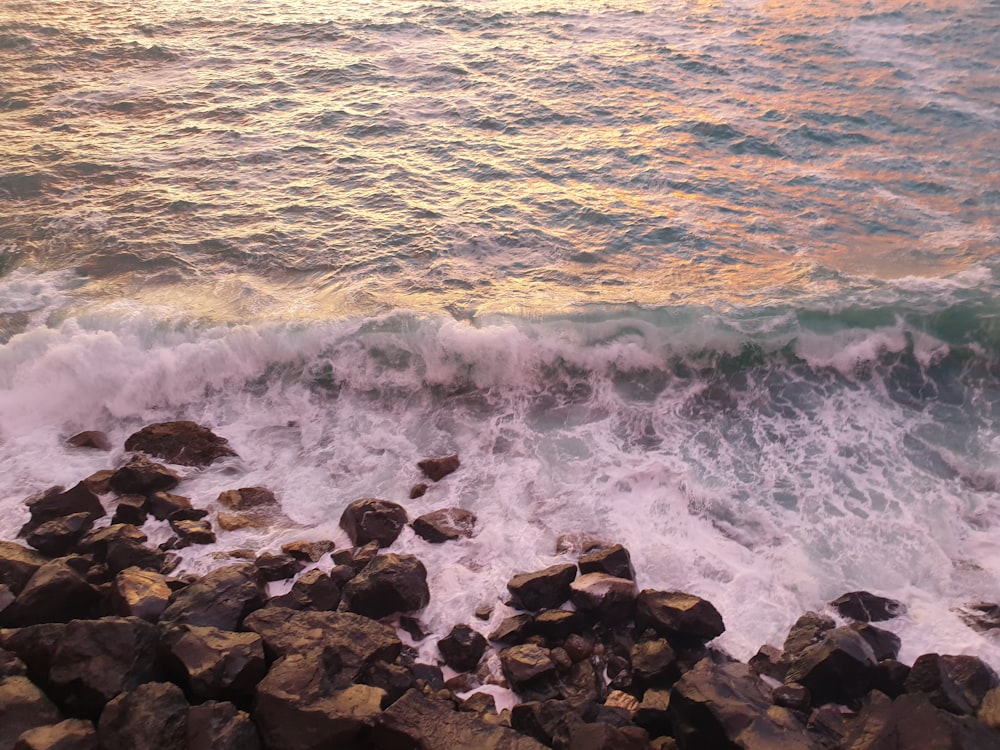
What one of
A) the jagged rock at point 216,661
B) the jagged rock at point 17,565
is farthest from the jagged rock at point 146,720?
the jagged rock at point 17,565

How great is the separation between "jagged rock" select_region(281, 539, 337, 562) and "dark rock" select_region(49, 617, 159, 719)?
5.29 feet

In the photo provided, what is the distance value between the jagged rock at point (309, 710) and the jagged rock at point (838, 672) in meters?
3.05

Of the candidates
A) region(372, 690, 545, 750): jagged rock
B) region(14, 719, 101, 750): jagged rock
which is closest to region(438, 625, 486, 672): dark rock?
region(372, 690, 545, 750): jagged rock

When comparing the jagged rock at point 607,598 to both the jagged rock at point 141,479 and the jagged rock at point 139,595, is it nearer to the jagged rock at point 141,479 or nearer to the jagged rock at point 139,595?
the jagged rock at point 139,595

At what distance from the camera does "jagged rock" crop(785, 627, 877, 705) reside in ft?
18.8

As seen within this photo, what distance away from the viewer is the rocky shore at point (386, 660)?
191 inches

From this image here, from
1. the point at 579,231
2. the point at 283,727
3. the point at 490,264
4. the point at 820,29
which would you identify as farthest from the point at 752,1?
the point at 283,727

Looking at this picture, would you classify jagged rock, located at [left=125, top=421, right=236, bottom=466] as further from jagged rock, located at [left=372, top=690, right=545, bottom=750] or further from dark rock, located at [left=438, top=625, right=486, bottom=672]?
jagged rock, located at [left=372, top=690, right=545, bottom=750]

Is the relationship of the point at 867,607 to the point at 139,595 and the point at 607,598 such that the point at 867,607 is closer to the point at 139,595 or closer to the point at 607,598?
the point at 607,598

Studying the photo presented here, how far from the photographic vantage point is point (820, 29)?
67.8 feet

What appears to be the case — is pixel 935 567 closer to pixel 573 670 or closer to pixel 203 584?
pixel 573 670

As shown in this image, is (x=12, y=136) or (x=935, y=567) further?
(x=12, y=136)

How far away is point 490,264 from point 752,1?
650 inches

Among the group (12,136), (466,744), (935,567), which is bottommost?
(935,567)
